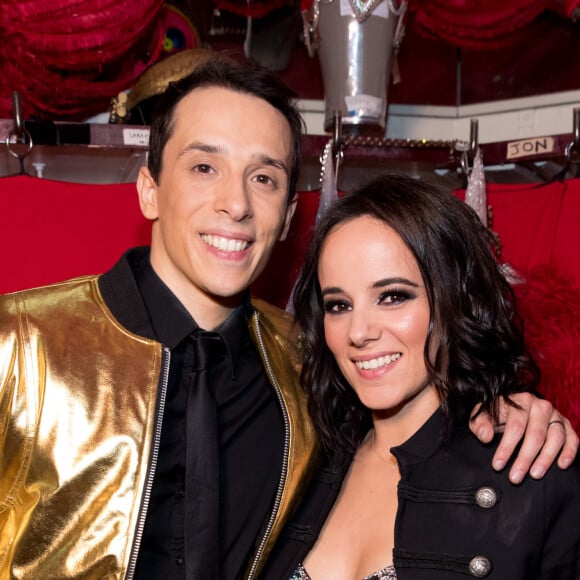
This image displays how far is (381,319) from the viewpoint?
164cm

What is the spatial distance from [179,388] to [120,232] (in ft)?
2.02

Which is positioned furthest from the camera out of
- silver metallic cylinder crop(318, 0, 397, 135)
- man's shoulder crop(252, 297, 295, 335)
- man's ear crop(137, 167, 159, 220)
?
silver metallic cylinder crop(318, 0, 397, 135)

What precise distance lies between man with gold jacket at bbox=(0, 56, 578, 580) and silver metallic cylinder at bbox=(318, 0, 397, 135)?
18.1 inches

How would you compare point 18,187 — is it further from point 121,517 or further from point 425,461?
point 425,461

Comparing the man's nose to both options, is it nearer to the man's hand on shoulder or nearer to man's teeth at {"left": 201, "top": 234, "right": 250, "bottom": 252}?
man's teeth at {"left": 201, "top": 234, "right": 250, "bottom": 252}

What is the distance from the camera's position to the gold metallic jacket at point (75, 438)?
1.55 metres

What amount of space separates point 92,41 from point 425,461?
1443 millimetres

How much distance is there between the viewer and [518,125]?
3145 millimetres

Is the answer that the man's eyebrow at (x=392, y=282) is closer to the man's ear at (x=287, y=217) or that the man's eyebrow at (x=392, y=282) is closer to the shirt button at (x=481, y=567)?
the man's ear at (x=287, y=217)

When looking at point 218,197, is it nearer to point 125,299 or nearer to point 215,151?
point 215,151

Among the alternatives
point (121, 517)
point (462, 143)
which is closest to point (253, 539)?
point (121, 517)

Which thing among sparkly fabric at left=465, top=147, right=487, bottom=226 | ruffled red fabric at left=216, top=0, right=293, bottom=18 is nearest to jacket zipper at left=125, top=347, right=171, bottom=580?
sparkly fabric at left=465, top=147, right=487, bottom=226

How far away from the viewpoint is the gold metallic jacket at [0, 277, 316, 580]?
1550mm

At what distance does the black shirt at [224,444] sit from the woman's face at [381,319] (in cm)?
24
